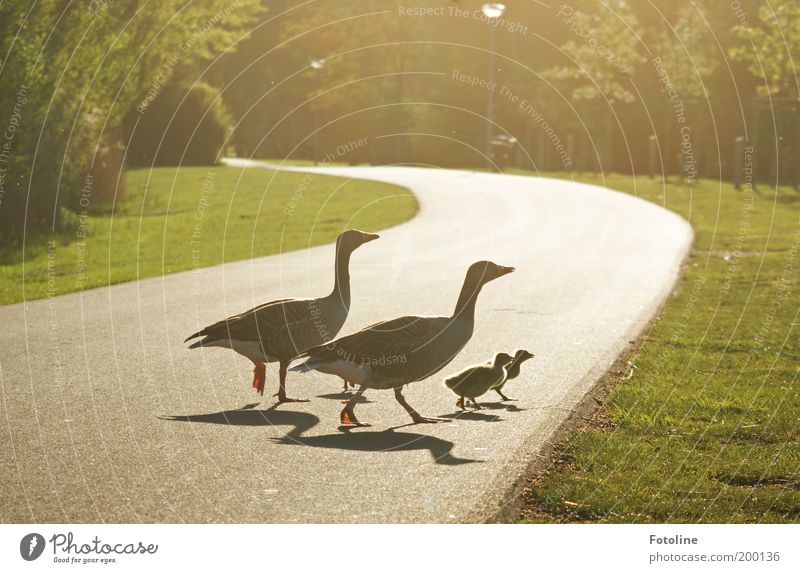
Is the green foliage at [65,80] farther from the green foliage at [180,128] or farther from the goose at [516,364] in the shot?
the green foliage at [180,128]

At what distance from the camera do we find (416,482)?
26.4ft

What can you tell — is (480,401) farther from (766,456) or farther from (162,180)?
(162,180)

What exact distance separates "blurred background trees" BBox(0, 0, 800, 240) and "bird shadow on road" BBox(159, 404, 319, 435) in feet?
19.6

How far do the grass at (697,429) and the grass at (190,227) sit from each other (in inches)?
421

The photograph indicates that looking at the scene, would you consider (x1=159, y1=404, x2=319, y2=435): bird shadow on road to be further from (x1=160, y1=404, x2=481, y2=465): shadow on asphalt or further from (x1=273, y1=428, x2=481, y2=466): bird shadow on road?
(x1=273, y1=428, x2=481, y2=466): bird shadow on road

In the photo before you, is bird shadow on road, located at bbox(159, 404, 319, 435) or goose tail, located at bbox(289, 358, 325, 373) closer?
goose tail, located at bbox(289, 358, 325, 373)

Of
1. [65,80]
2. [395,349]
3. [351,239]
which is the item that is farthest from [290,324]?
[65,80]

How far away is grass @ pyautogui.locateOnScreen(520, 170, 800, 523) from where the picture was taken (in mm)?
7746

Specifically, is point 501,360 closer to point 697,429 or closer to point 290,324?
point 697,429

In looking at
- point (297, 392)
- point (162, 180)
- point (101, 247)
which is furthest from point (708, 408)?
point (162, 180)

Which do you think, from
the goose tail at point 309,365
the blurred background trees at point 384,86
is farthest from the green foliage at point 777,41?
the goose tail at point 309,365

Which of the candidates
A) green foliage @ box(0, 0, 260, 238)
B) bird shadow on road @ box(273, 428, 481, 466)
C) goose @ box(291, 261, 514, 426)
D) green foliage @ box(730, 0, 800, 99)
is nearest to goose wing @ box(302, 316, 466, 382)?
goose @ box(291, 261, 514, 426)

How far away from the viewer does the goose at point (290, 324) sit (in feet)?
32.1
